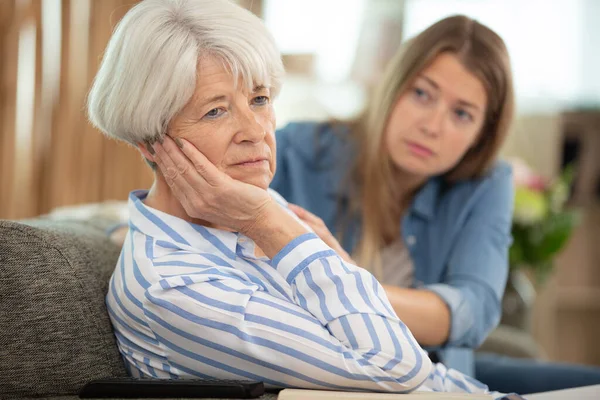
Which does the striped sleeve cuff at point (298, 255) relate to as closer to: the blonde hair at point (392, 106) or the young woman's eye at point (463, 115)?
the blonde hair at point (392, 106)

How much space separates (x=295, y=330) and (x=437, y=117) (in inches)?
36.2

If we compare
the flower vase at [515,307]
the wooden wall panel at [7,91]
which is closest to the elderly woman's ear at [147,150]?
the wooden wall panel at [7,91]

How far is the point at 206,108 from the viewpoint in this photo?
115 cm

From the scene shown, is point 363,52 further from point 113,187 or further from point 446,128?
point 446,128

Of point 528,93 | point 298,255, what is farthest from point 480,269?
point 528,93

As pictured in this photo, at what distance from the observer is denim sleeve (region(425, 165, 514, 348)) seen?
5.42ft

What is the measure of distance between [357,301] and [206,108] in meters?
0.41

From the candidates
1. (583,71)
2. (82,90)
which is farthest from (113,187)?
(583,71)

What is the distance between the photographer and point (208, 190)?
114cm

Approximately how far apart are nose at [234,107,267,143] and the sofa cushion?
37 centimetres

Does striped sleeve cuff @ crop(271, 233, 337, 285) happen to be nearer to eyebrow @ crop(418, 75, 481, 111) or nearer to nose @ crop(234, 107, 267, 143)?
nose @ crop(234, 107, 267, 143)

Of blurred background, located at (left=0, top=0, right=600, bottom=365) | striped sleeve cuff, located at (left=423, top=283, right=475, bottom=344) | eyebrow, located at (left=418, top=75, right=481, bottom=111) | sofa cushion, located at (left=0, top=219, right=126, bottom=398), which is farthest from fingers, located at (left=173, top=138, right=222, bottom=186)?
blurred background, located at (left=0, top=0, right=600, bottom=365)

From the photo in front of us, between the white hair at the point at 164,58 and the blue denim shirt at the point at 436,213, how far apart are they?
779 mm

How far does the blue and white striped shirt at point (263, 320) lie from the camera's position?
106 centimetres
